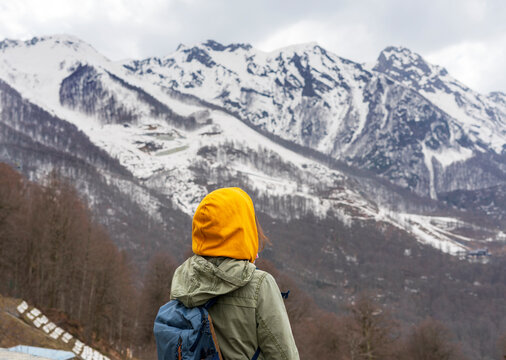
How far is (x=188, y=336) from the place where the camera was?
2.38 metres

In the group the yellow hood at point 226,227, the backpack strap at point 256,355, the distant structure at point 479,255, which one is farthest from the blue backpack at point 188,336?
the distant structure at point 479,255

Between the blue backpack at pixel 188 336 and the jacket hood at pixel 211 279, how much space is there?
0.26 feet

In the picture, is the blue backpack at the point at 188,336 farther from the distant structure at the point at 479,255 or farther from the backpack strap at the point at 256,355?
the distant structure at the point at 479,255

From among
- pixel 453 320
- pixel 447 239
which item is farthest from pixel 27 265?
pixel 447 239

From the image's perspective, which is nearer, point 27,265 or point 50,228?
point 50,228

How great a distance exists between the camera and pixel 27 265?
25.6m

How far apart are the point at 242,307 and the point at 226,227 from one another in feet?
1.77

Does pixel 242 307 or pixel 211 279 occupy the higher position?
pixel 211 279

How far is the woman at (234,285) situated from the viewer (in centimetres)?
243

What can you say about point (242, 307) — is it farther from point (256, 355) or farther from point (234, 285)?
point (256, 355)

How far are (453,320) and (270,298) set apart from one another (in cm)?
10905

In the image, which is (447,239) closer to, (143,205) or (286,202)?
(286,202)

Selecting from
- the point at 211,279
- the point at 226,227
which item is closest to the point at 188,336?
the point at 211,279

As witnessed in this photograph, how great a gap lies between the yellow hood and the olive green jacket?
0.08 m
